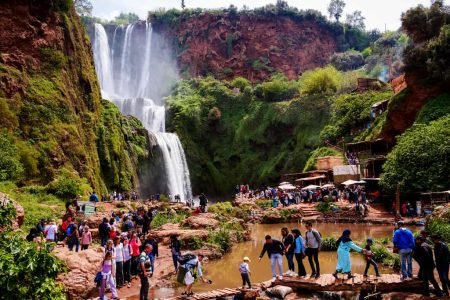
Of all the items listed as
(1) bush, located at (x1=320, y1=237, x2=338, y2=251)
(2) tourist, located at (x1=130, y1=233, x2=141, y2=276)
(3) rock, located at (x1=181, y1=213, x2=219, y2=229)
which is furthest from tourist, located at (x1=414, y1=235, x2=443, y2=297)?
(3) rock, located at (x1=181, y1=213, x2=219, y2=229)

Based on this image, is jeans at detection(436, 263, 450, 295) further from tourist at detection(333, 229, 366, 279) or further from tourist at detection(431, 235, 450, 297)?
tourist at detection(333, 229, 366, 279)

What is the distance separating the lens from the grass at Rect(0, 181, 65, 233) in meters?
20.3

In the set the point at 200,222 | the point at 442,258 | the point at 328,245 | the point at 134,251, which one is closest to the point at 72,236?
the point at 134,251

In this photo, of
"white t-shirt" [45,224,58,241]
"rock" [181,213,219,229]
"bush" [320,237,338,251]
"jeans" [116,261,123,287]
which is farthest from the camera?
"rock" [181,213,219,229]

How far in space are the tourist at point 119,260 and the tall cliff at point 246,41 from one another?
67.3 meters

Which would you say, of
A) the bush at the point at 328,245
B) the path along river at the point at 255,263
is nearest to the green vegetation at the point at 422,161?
the path along river at the point at 255,263

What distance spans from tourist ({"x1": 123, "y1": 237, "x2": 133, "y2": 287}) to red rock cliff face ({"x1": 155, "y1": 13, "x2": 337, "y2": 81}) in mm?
66997

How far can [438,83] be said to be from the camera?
34.3 metres

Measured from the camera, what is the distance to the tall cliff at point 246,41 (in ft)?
263

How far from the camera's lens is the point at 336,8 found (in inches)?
4247

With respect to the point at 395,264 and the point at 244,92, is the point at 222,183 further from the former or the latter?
the point at 395,264

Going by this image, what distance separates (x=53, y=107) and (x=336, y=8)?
92982 mm

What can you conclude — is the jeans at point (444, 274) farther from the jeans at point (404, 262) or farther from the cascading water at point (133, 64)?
the cascading water at point (133, 64)

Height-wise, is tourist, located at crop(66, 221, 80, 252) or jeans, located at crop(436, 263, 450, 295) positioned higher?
tourist, located at crop(66, 221, 80, 252)
